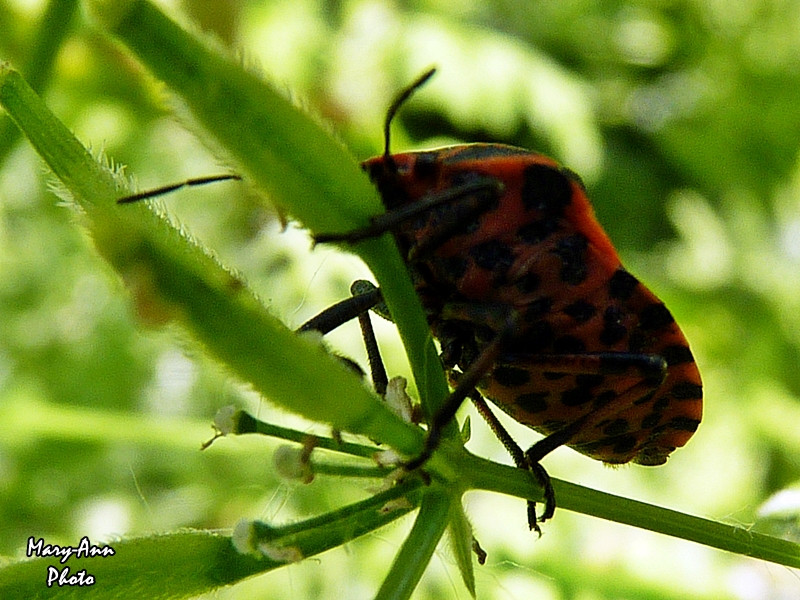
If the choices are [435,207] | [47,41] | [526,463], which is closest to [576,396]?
[526,463]

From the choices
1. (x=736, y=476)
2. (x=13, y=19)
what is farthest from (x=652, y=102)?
(x=13, y=19)

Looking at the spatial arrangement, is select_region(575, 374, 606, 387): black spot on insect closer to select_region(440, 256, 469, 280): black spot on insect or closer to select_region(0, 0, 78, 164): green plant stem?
select_region(440, 256, 469, 280): black spot on insect

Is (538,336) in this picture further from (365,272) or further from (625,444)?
(365,272)

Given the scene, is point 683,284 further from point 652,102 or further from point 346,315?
point 346,315

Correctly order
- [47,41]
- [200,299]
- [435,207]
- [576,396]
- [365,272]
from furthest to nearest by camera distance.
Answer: [365,272] < [47,41] < [576,396] < [435,207] < [200,299]

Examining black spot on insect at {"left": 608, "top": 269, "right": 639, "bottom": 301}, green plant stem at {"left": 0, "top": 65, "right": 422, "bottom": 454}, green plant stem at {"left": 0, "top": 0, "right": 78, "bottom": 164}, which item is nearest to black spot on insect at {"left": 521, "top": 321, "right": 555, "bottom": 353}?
black spot on insect at {"left": 608, "top": 269, "right": 639, "bottom": 301}

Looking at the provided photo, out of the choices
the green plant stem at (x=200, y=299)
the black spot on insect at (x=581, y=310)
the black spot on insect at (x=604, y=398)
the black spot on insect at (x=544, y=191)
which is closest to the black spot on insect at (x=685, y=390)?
the black spot on insect at (x=604, y=398)

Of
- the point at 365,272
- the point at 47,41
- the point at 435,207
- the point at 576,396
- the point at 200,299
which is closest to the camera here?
the point at 200,299
